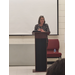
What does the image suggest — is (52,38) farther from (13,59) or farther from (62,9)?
(13,59)

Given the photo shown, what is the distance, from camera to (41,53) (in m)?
3.37

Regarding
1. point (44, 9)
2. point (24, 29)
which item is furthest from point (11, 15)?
point (44, 9)

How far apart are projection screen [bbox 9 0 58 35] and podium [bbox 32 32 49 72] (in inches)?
66.5

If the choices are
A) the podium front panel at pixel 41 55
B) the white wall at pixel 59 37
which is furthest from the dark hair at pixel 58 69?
the white wall at pixel 59 37

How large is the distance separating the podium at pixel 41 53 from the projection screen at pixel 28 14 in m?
1.69

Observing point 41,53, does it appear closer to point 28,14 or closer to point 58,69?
point 28,14

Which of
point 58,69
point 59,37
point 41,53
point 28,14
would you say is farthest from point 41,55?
point 58,69

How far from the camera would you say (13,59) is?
494 cm

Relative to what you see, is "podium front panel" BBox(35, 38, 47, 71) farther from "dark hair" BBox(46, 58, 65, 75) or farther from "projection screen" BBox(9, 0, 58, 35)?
"dark hair" BBox(46, 58, 65, 75)

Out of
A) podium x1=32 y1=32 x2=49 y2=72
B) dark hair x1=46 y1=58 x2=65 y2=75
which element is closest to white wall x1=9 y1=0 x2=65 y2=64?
podium x1=32 y1=32 x2=49 y2=72

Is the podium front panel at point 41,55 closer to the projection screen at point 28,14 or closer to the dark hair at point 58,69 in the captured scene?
the projection screen at point 28,14

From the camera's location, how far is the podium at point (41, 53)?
3.34 m

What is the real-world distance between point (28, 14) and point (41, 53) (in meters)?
2.15
